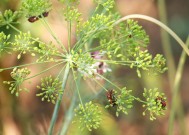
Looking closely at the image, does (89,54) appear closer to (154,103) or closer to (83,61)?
(83,61)

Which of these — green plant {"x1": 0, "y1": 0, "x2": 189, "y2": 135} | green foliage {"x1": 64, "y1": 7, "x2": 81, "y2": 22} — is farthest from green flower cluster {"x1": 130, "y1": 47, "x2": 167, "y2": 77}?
green foliage {"x1": 64, "y1": 7, "x2": 81, "y2": 22}

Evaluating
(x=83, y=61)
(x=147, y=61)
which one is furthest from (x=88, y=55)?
(x=147, y=61)

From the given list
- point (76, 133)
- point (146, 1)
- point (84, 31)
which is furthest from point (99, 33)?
point (146, 1)

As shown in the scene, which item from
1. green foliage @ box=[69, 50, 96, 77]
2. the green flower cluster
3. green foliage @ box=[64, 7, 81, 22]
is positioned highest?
Result: green foliage @ box=[64, 7, 81, 22]

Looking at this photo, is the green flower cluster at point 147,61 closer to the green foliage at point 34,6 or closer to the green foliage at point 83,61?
the green foliage at point 83,61

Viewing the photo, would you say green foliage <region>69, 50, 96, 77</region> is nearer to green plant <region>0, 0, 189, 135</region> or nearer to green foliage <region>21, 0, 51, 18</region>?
green plant <region>0, 0, 189, 135</region>

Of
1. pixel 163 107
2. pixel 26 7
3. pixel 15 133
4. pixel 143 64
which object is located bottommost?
pixel 15 133

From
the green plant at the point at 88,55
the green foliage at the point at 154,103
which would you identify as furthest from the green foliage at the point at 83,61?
the green foliage at the point at 154,103

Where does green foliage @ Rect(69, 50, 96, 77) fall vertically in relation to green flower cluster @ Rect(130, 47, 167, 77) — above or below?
above

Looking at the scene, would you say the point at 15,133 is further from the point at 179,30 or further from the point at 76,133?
the point at 179,30
